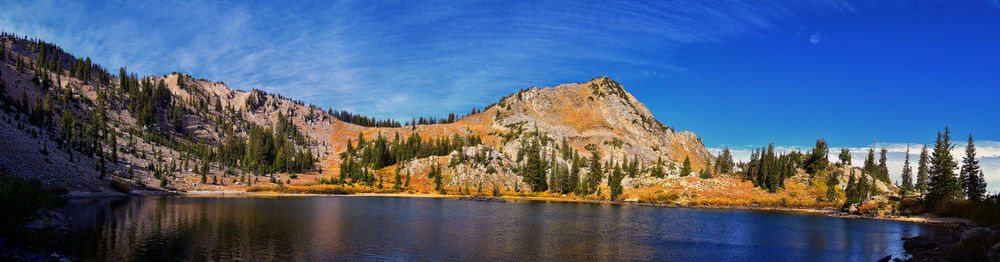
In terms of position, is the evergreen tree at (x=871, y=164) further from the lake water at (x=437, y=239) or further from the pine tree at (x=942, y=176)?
the lake water at (x=437, y=239)

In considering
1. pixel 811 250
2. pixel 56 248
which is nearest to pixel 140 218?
pixel 56 248

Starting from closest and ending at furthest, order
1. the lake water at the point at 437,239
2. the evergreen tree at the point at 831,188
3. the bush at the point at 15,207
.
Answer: the bush at the point at 15,207 → the lake water at the point at 437,239 → the evergreen tree at the point at 831,188

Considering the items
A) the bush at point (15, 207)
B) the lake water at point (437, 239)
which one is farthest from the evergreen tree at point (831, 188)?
the bush at point (15, 207)

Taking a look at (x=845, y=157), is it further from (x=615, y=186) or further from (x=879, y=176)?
(x=615, y=186)

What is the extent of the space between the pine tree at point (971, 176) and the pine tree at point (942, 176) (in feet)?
8.58

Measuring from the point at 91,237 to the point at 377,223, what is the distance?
3319 centimetres

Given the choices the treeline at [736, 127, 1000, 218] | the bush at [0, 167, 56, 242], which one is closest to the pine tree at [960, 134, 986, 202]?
the treeline at [736, 127, 1000, 218]

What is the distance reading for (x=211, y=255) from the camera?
41.9m

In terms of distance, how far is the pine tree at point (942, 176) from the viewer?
108m

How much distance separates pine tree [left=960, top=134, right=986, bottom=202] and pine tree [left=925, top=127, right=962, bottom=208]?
8.58 feet

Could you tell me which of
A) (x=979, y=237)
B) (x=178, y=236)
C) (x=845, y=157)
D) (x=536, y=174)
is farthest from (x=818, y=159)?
(x=178, y=236)

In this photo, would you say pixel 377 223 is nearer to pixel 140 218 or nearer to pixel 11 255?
pixel 140 218

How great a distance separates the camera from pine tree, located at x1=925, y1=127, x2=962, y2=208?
108062 mm

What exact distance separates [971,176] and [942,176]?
22.6ft
